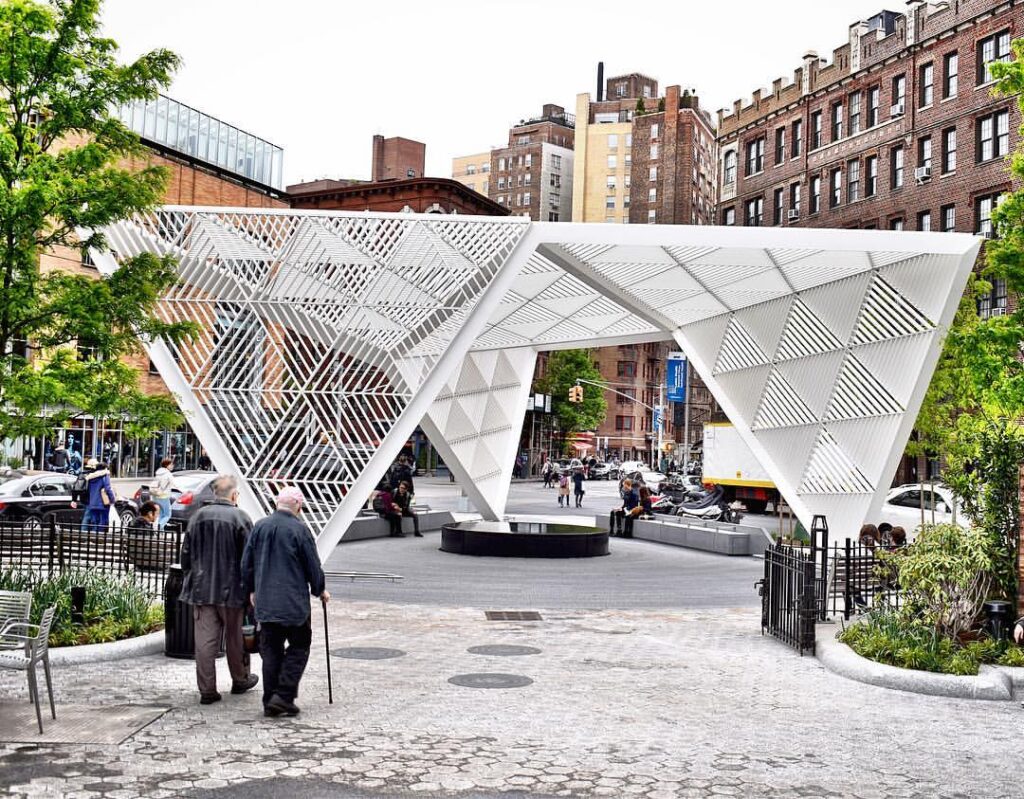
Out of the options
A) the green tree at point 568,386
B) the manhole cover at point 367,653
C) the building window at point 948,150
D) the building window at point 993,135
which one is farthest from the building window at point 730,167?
the manhole cover at point 367,653

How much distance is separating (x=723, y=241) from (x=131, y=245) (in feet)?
34.8

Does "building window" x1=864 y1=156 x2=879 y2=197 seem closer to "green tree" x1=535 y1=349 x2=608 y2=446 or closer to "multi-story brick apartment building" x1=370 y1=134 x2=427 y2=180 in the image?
"green tree" x1=535 y1=349 x2=608 y2=446

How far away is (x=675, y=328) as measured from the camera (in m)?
28.2

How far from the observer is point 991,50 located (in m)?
42.0

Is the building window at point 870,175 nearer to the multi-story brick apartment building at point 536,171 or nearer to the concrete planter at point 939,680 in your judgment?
the concrete planter at point 939,680

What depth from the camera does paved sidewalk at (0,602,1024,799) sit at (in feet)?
22.5

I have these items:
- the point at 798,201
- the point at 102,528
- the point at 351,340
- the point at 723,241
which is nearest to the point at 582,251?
the point at 723,241

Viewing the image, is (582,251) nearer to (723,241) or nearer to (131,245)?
(723,241)

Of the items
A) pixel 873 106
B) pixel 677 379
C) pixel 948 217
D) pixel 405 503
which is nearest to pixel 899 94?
pixel 873 106

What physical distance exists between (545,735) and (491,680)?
7.23 feet

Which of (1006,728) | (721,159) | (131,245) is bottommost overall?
(1006,728)

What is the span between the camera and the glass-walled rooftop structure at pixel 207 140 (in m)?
50.8

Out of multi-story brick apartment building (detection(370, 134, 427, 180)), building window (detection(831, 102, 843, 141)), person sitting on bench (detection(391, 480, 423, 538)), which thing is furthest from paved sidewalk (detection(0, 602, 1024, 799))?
multi-story brick apartment building (detection(370, 134, 427, 180))

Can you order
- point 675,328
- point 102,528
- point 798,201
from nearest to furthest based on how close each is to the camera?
point 102,528 → point 675,328 → point 798,201
